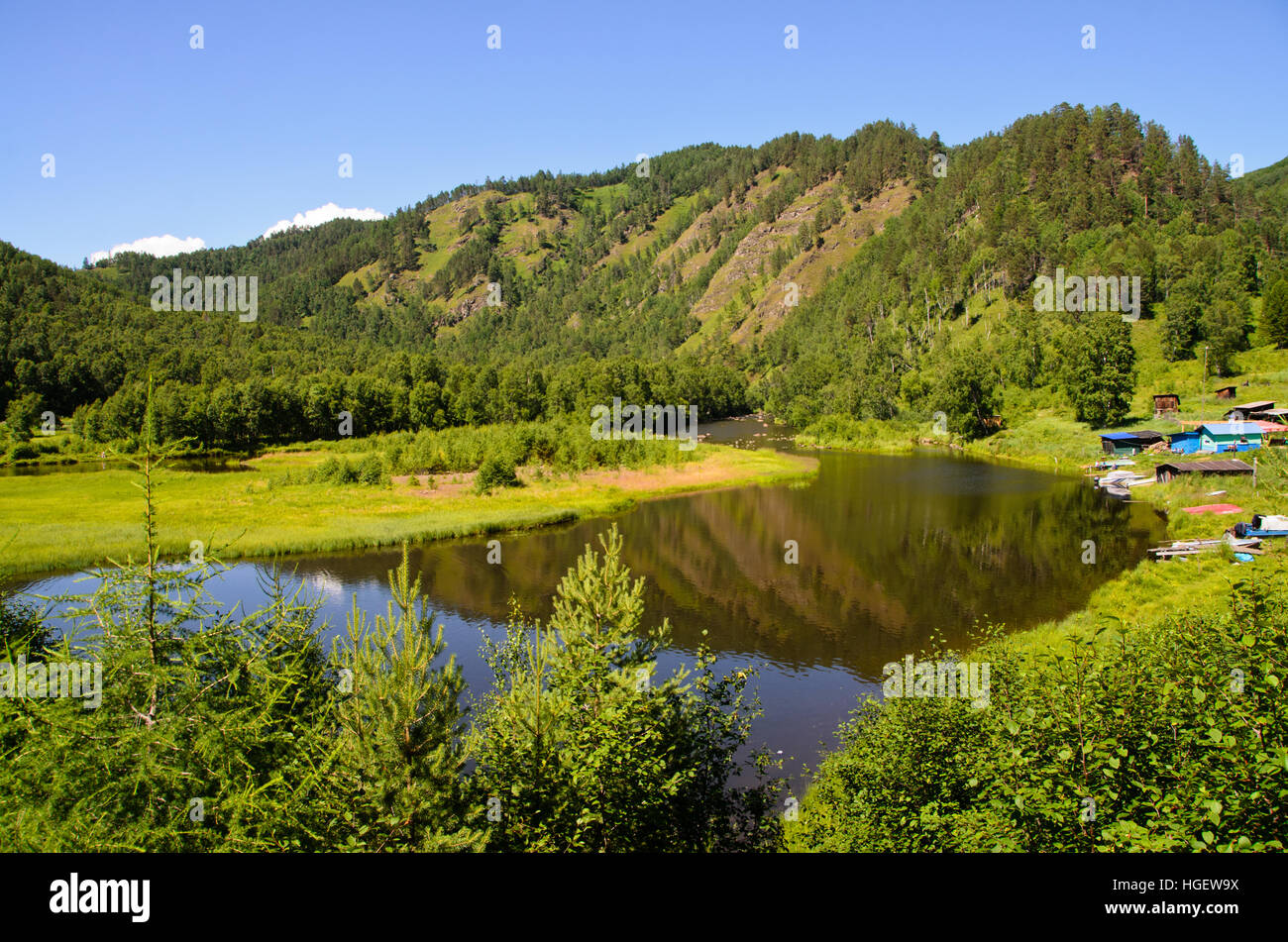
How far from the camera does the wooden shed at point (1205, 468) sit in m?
62.5

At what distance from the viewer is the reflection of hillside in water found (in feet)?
125

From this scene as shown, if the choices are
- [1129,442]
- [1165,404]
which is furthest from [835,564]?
[1165,404]

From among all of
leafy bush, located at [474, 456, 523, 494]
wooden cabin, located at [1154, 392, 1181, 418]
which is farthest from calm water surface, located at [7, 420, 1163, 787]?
wooden cabin, located at [1154, 392, 1181, 418]

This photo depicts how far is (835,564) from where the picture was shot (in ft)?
163

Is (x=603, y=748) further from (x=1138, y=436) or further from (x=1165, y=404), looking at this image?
(x=1165, y=404)

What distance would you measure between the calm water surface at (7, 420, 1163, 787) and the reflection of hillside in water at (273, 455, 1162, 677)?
0.16 metres

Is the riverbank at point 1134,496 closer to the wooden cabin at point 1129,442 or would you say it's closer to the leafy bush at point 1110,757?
the leafy bush at point 1110,757

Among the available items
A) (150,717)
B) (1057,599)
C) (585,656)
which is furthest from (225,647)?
(1057,599)

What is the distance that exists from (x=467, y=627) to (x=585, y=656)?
25.0 metres

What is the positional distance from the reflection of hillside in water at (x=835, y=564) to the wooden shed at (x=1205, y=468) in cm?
666

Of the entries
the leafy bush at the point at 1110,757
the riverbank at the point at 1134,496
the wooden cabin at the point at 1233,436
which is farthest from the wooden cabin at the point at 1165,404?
A: the leafy bush at the point at 1110,757

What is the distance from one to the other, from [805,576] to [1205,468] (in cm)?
4287

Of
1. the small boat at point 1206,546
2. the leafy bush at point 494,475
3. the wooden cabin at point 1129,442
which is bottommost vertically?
the small boat at point 1206,546

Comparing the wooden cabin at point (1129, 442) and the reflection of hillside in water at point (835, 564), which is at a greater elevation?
the wooden cabin at point (1129, 442)
